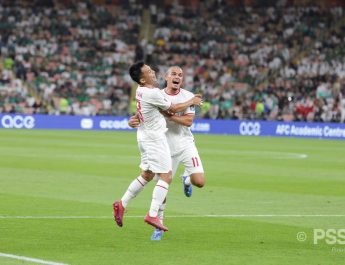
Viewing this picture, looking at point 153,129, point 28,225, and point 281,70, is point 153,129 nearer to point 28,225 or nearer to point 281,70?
point 28,225

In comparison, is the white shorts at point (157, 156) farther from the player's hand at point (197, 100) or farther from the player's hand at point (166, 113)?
the player's hand at point (197, 100)

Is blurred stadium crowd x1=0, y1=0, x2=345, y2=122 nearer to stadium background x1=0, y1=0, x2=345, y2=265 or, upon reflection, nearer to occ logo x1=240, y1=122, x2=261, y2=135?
Answer: stadium background x1=0, y1=0, x2=345, y2=265

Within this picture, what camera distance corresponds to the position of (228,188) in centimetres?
1933

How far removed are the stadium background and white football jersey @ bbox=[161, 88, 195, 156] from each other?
3.80ft

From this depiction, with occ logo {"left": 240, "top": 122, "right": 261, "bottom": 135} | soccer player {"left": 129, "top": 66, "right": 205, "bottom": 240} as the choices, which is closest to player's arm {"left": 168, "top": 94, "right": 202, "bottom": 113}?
soccer player {"left": 129, "top": 66, "right": 205, "bottom": 240}

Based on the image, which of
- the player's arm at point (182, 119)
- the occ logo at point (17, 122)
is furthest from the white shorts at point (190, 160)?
the occ logo at point (17, 122)

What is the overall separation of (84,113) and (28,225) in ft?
124

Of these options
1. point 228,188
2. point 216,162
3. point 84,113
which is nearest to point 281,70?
point 84,113

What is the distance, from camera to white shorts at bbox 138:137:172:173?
12.2 m

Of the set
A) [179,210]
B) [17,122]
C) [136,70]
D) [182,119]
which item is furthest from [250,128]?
[136,70]

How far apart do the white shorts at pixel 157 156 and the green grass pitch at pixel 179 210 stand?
3.01ft

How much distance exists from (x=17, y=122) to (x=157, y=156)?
1443 inches

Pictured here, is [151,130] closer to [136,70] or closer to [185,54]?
[136,70]

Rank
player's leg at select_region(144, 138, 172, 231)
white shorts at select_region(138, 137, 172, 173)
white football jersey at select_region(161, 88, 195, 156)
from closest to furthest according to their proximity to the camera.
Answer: player's leg at select_region(144, 138, 172, 231)
white shorts at select_region(138, 137, 172, 173)
white football jersey at select_region(161, 88, 195, 156)
